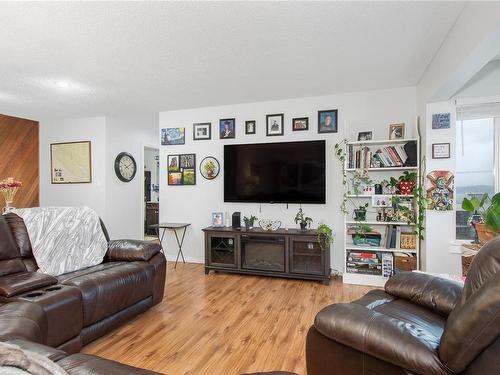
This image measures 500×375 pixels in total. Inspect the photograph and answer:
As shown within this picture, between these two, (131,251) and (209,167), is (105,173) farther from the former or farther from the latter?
(131,251)

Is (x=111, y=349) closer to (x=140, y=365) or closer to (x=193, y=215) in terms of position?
(x=140, y=365)

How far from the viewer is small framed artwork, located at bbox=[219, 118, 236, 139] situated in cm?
438

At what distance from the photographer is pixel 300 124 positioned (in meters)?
4.07

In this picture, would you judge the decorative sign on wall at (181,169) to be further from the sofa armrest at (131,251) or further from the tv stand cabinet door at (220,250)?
the sofa armrest at (131,251)

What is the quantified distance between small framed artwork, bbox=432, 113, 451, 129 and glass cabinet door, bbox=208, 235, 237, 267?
8.86 feet

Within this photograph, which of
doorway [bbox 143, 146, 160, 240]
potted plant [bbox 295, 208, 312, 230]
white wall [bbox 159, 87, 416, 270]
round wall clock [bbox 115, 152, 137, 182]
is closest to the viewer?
white wall [bbox 159, 87, 416, 270]

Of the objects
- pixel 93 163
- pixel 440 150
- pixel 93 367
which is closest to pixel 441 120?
pixel 440 150

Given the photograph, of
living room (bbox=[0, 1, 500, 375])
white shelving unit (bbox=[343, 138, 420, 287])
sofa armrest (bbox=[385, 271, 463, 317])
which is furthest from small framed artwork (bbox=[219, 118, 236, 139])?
sofa armrest (bbox=[385, 271, 463, 317])

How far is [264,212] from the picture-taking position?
4.21 m

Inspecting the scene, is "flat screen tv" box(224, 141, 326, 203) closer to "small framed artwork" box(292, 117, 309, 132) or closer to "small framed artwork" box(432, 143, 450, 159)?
"small framed artwork" box(292, 117, 309, 132)

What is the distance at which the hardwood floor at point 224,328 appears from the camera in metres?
1.96

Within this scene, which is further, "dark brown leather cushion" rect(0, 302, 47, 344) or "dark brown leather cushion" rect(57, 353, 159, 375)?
"dark brown leather cushion" rect(0, 302, 47, 344)

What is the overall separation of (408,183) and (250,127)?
7.23ft

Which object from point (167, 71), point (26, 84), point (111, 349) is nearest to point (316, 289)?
point (111, 349)
